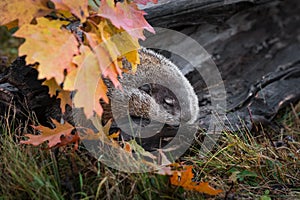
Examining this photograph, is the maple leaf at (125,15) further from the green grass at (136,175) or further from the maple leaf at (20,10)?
the green grass at (136,175)

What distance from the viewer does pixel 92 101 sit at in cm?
182

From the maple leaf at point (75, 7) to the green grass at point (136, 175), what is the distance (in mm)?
674

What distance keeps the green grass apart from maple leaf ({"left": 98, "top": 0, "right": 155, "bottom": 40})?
2.17ft

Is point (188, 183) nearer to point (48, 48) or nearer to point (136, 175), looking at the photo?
point (136, 175)

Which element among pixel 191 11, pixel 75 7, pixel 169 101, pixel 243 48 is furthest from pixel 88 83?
pixel 243 48

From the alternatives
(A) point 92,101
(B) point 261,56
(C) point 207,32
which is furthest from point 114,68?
(B) point 261,56

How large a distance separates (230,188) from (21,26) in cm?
122

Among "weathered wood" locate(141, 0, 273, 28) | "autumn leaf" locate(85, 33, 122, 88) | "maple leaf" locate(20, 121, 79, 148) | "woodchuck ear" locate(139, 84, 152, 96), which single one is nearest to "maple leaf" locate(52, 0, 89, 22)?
"autumn leaf" locate(85, 33, 122, 88)

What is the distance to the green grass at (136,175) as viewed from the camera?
6.45 ft

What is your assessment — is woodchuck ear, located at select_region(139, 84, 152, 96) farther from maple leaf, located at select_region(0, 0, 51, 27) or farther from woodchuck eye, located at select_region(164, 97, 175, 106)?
maple leaf, located at select_region(0, 0, 51, 27)

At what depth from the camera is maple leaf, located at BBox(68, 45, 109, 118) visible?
181 cm

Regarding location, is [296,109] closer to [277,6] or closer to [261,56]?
[261,56]

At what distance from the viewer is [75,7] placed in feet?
6.22

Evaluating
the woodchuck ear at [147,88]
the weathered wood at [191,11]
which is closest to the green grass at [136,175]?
the woodchuck ear at [147,88]
